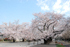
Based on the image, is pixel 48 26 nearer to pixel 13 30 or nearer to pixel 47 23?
pixel 47 23

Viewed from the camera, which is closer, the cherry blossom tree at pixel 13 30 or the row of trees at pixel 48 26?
the row of trees at pixel 48 26

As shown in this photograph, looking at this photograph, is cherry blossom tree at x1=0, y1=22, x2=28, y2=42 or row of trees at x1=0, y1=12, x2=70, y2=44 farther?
cherry blossom tree at x1=0, y1=22, x2=28, y2=42

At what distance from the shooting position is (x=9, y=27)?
3984 cm

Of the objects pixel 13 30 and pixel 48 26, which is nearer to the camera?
pixel 48 26

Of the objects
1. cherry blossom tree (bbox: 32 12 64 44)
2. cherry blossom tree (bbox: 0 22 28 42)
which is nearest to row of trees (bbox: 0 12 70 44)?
cherry blossom tree (bbox: 32 12 64 44)

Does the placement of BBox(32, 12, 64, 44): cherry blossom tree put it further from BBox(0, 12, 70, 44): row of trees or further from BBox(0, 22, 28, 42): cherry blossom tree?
BBox(0, 22, 28, 42): cherry blossom tree

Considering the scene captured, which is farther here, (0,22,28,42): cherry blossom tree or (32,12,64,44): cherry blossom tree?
(0,22,28,42): cherry blossom tree

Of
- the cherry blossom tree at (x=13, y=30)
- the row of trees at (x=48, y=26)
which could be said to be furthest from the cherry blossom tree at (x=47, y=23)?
the cherry blossom tree at (x=13, y=30)

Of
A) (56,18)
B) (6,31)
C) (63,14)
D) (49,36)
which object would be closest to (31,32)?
(49,36)

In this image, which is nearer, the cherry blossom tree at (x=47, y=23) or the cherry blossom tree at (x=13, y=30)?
the cherry blossom tree at (x=47, y=23)

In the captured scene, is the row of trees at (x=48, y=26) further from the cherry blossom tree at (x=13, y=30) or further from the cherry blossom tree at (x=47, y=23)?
the cherry blossom tree at (x=13, y=30)

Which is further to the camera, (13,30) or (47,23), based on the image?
(13,30)

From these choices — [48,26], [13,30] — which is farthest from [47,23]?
[13,30]

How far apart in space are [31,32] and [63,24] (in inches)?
370
